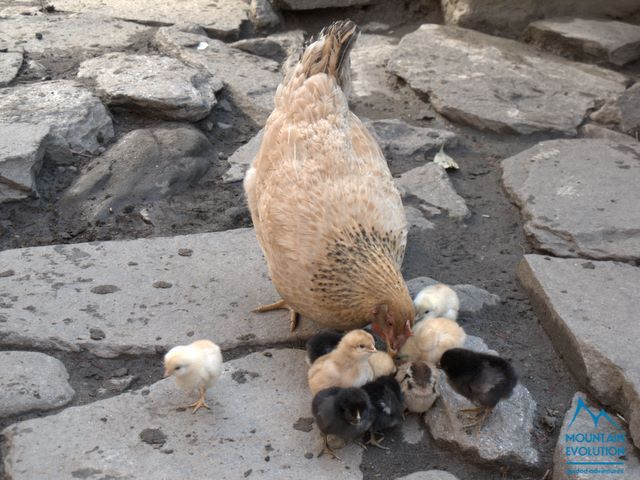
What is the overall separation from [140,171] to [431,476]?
2.61 meters

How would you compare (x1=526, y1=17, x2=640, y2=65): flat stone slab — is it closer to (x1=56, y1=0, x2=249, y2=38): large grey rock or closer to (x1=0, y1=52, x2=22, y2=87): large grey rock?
(x1=56, y1=0, x2=249, y2=38): large grey rock

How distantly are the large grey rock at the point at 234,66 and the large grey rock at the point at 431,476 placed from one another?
3.06m

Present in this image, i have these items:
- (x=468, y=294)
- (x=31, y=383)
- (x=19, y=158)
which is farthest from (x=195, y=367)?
(x=19, y=158)

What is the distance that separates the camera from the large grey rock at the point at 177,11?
6559mm

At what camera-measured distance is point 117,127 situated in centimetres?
516

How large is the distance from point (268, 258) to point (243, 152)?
1696 millimetres

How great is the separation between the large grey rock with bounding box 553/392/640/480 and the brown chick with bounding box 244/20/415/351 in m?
0.72

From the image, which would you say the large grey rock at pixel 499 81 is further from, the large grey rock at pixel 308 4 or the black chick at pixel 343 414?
the black chick at pixel 343 414

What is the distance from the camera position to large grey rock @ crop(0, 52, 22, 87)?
5418mm

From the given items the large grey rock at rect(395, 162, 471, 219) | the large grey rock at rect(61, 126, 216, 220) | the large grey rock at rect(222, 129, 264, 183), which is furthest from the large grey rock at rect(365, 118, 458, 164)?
the large grey rock at rect(61, 126, 216, 220)

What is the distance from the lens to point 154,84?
534cm

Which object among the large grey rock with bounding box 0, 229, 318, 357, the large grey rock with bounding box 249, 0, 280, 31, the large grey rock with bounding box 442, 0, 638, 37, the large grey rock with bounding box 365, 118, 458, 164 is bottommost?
the large grey rock with bounding box 0, 229, 318, 357

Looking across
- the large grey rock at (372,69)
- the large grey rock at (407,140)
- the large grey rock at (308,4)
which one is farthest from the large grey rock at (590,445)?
the large grey rock at (308,4)

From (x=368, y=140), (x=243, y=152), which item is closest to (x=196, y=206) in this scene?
(x=243, y=152)
